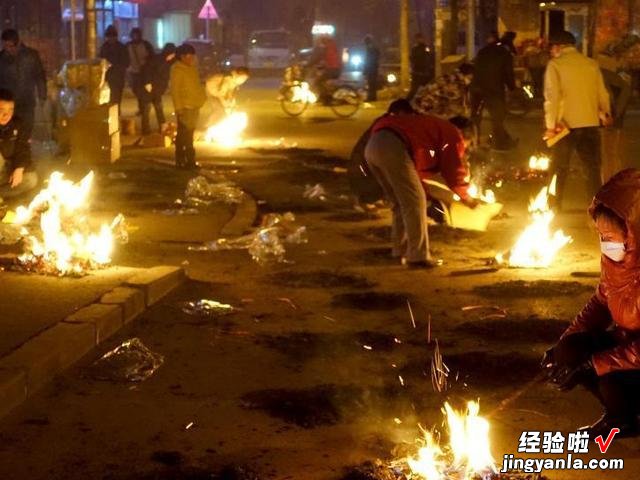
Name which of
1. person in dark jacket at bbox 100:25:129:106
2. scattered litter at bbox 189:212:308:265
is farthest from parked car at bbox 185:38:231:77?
scattered litter at bbox 189:212:308:265

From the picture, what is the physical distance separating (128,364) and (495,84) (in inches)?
524

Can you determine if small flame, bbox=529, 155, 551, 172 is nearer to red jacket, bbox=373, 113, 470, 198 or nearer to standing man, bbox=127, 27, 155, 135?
red jacket, bbox=373, 113, 470, 198

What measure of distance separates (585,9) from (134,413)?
2667cm

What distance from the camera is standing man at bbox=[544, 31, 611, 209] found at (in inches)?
496

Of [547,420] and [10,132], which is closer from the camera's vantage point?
[547,420]

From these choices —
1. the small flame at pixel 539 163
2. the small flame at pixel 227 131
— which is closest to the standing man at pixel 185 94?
the small flame at pixel 227 131

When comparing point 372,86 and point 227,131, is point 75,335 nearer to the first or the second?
point 227,131

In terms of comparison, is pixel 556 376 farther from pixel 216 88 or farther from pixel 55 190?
pixel 216 88

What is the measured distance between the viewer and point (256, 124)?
88.4 ft

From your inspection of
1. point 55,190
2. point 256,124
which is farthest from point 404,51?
point 55,190

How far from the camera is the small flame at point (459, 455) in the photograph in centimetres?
535

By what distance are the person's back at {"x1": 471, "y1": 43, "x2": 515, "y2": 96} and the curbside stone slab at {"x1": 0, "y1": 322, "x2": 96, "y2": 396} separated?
12914mm

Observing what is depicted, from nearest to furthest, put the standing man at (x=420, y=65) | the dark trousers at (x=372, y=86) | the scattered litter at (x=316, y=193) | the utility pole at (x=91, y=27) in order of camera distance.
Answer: the scattered litter at (x=316, y=193)
the utility pole at (x=91, y=27)
the standing man at (x=420, y=65)
the dark trousers at (x=372, y=86)

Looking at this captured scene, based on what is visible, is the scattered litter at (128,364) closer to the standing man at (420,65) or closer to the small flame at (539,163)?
the small flame at (539,163)
